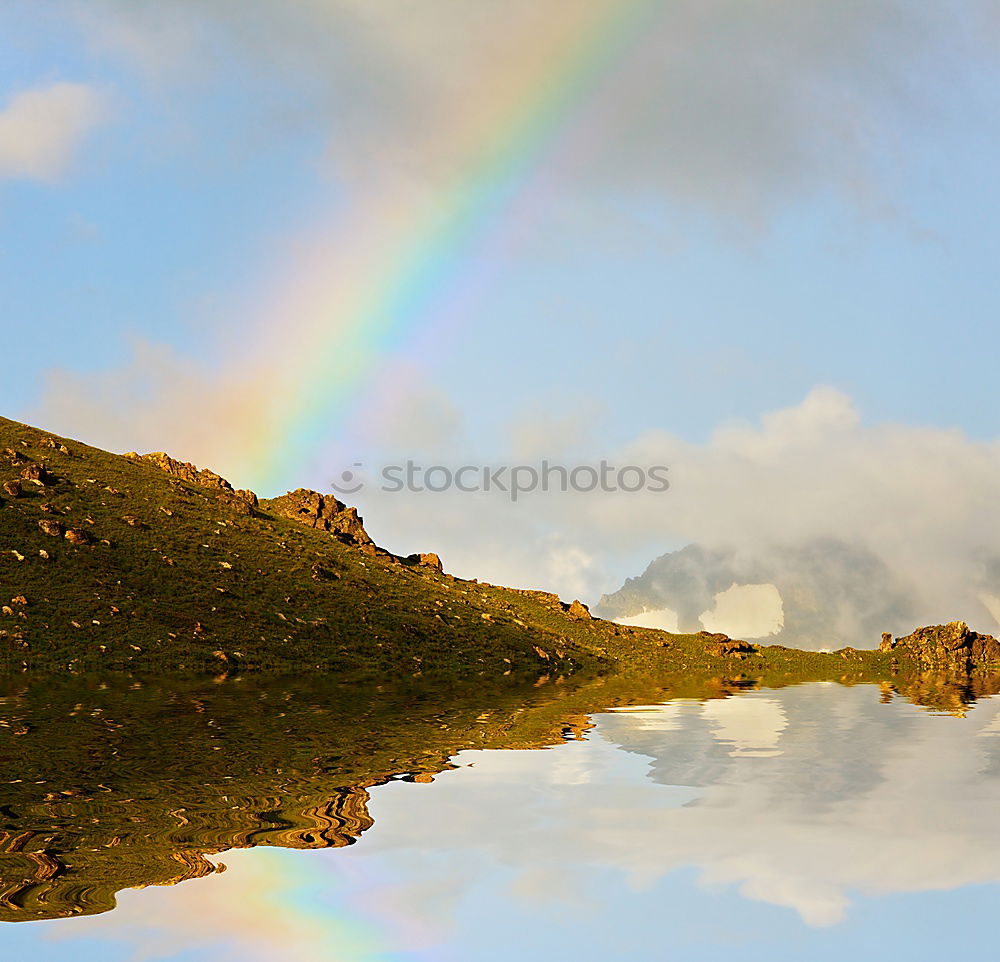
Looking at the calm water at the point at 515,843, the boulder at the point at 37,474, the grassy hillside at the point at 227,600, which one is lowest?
the calm water at the point at 515,843

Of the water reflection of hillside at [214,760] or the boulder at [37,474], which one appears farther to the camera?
the boulder at [37,474]

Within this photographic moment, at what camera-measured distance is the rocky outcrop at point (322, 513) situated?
153 m

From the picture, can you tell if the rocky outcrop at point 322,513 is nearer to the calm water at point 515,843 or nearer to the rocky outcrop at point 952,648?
the rocky outcrop at point 952,648

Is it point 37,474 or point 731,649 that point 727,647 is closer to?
point 731,649

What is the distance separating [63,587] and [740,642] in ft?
342

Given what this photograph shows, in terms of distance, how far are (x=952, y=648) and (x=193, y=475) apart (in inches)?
5057

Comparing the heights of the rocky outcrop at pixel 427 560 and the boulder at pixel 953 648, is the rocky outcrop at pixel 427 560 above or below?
above

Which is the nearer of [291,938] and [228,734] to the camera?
[291,938]

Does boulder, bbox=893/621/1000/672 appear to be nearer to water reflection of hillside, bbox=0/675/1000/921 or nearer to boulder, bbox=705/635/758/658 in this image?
boulder, bbox=705/635/758/658

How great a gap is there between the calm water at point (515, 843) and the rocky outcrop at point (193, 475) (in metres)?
108

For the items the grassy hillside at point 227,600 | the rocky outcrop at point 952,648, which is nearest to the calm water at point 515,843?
the grassy hillside at point 227,600

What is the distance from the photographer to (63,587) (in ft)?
295

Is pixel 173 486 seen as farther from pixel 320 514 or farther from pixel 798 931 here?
pixel 798 931

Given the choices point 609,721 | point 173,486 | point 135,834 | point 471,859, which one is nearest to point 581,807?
point 471,859
